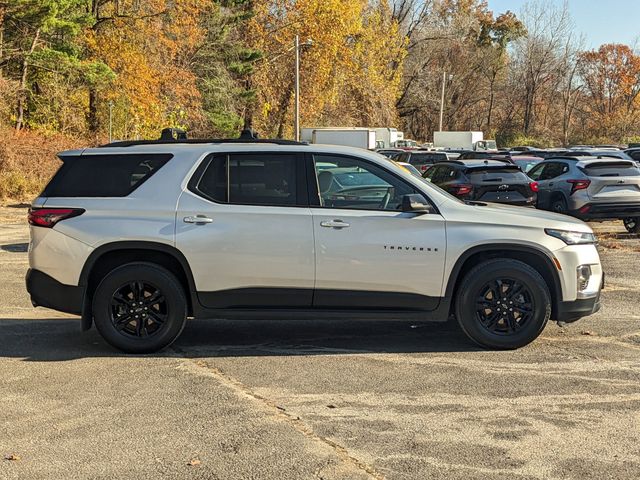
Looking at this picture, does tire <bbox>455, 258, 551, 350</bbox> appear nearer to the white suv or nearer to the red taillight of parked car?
the white suv

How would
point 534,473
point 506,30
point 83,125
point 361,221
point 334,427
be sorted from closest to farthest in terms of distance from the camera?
point 534,473, point 334,427, point 361,221, point 83,125, point 506,30

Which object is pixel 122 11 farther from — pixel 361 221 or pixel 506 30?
pixel 506 30

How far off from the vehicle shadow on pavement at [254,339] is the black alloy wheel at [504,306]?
327mm

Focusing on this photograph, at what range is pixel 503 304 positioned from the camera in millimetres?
6496

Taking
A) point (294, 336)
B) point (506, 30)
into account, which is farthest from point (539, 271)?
point (506, 30)

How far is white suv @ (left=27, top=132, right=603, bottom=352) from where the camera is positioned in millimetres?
6332

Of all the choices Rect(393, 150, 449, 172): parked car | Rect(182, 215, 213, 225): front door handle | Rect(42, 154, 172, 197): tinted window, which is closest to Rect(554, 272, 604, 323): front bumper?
Rect(182, 215, 213, 225): front door handle

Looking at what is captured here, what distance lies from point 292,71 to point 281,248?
4347 cm

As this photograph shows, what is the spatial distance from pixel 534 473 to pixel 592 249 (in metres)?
3.07

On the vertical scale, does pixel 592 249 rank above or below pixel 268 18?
below

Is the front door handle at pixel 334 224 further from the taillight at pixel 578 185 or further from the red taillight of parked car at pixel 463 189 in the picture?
the taillight at pixel 578 185

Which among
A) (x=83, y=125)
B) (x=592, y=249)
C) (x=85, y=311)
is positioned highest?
(x=83, y=125)

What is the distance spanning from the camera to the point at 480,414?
5.01m

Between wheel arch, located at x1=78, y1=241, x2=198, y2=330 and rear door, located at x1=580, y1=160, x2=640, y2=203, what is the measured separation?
35.3 ft
